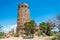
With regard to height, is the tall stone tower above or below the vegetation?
above

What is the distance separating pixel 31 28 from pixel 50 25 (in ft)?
19.0

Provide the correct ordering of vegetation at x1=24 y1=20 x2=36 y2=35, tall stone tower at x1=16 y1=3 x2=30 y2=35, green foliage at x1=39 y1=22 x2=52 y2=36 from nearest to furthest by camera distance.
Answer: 1. vegetation at x1=24 y1=20 x2=36 y2=35
2. green foliage at x1=39 y1=22 x2=52 y2=36
3. tall stone tower at x1=16 y1=3 x2=30 y2=35

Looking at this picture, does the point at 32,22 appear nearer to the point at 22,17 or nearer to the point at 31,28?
the point at 31,28

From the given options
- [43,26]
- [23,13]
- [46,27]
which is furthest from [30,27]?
[23,13]

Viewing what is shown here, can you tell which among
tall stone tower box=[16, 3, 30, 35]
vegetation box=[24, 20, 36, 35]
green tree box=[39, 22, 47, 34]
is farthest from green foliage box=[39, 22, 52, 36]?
tall stone tower box=[16, 3, 30, 35]

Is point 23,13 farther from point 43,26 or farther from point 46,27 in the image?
point 46,27

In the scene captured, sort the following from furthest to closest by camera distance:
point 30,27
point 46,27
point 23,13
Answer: point 23,13, point 46,27, point 30,27

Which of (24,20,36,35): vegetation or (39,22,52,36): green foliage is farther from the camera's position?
(39,22,52,36): green foliage

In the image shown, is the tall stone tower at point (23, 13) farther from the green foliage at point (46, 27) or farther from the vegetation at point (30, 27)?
the vegetation at point (30, 27)

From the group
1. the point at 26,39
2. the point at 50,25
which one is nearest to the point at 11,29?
the point at 50,25

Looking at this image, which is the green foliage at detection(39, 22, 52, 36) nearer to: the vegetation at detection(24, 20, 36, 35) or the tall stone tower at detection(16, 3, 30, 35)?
the vegetation at detection(24, 20, 36, 35)

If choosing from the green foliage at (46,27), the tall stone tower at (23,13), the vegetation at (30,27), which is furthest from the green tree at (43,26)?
the tall stone tower at (23,13)

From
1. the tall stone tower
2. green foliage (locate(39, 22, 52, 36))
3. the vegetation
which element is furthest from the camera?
the tall stone tower

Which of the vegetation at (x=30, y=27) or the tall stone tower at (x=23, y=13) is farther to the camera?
the tall stone tower at (x=23, y=13)
